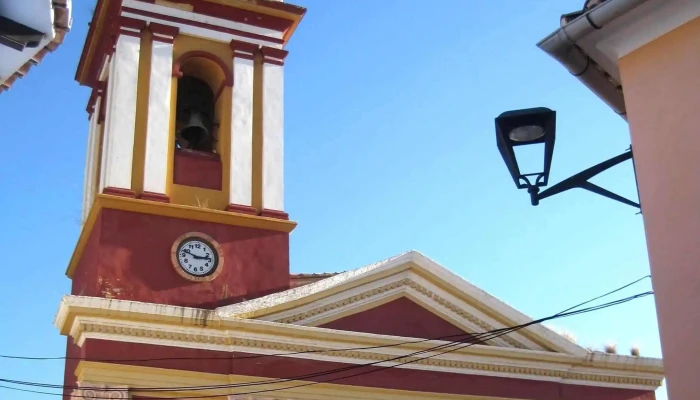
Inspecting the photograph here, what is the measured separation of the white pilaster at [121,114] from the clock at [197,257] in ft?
3.00

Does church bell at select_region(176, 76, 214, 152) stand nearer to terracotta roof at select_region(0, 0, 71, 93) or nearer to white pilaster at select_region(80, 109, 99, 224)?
white pilaster at select_region(80, 109, 99, 224)

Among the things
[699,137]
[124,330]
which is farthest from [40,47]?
[124,330]

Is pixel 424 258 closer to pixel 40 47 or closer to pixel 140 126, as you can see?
pixel 140 126

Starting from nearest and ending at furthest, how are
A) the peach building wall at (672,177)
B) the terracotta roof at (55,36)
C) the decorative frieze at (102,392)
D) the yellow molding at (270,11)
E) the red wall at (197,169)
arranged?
the terracotta roof at (55,36) → the peach building wall at (672,177) → the decorative frieze at (102,392) → the red wall at (197,169) → the yellow molding at (270,11)

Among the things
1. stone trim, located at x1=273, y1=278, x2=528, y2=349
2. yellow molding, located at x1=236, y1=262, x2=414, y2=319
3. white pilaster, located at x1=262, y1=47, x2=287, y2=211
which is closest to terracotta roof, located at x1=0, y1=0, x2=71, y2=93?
yellow molding, located at x1=236, y1=262, x2=414, y2=319

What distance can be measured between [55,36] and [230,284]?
7706mm

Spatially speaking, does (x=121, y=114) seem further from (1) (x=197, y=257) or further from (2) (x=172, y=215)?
(1) (x=197, y=257)

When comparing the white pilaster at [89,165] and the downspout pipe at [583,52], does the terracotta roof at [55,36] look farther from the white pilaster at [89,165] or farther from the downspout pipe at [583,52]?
the white pilaster at [89,165]

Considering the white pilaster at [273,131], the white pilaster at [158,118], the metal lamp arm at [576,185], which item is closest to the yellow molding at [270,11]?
the white pilaster at [273,131]

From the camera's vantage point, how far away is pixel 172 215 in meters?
11.7

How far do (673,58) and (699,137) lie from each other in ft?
1.60

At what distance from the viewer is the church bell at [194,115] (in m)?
12.7

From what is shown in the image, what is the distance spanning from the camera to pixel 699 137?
4875 mm

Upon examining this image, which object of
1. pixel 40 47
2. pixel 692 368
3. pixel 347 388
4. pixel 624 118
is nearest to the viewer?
pixel 40 47
